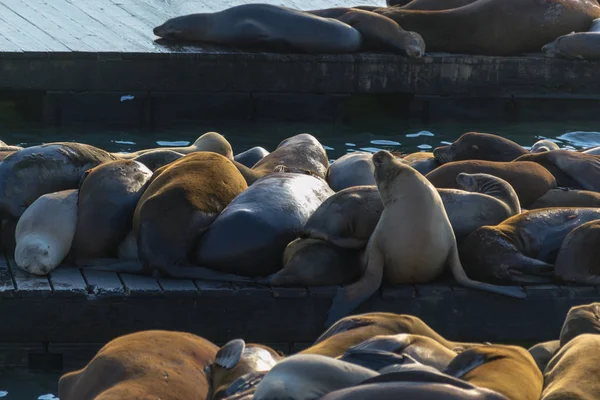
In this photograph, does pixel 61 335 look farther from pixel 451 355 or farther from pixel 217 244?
pixel 451 355

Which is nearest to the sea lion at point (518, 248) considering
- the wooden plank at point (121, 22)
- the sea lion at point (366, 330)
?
the sea lion at point (366, 330)

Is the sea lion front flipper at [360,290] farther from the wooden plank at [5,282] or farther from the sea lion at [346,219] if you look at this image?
the wooden plank at [5,282]

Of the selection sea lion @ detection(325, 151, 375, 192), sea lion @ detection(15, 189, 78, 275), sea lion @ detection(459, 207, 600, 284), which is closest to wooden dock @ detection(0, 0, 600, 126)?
sea lion @ detection(325, 151, 375, 192)

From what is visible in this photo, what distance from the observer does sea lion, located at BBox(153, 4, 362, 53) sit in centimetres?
1121

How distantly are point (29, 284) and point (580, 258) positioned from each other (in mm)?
2703

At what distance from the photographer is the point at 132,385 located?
10.0 feet

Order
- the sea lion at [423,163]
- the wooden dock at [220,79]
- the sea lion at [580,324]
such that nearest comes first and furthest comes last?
the sea lion at [580,324] → the sea lion at [423,163] → the wooden dock at [220,79]

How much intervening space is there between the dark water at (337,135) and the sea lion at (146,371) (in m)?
6.58

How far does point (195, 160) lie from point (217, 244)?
0.70 metres

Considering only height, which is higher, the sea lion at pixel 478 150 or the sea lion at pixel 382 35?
the sea lion at pixel 478 150

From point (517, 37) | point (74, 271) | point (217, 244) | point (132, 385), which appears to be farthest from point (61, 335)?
point (517, 37)

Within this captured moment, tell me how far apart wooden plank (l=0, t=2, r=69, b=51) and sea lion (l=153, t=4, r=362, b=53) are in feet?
3.99

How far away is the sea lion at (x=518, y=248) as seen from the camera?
18.7 ft

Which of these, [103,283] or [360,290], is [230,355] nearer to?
[360,290]
